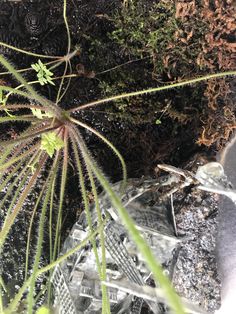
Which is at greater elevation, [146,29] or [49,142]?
[146,29]

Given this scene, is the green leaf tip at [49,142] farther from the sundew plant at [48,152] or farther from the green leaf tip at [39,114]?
the green leaf tip at [39,114]

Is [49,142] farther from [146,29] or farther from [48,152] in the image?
[146,29]

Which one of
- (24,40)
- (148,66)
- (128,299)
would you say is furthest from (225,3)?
(128,299)

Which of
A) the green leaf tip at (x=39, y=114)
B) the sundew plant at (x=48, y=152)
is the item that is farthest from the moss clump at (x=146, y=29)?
the green leaf tip at (x=39, y=114)

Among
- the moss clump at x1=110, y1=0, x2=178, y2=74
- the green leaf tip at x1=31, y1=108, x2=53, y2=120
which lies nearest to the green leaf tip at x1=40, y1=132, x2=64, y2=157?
the green leaf tip at x1=31, y1=108, x2=53, y2=120

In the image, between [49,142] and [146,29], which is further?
[146,29]

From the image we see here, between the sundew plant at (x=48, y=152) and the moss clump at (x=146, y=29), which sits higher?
the moss clump at (x=146, y=29)

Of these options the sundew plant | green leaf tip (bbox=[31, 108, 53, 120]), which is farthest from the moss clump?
green leaf tip (bbox=[31, 108, 53, 120])

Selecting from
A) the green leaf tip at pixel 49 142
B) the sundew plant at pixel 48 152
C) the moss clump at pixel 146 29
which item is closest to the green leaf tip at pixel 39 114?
the sundew plant at pixel 48 152

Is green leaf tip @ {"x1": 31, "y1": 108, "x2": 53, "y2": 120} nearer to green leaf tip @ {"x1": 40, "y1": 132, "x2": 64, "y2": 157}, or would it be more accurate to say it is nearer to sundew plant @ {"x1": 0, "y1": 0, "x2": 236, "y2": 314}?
sundew plant @ {"x1": 0, "y1": 0, "x2": 236, "y2": 314}

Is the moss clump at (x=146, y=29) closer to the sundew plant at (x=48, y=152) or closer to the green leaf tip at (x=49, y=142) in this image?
the sundew plant at (x=48, y=152)

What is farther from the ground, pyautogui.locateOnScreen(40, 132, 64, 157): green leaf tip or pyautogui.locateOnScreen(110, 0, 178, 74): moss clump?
pyautogui.locateOnScreen(110, 0, 178, 74): moss clump

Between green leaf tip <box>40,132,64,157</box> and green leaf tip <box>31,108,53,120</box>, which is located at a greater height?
green leaf tip <box>31,108,53,120</box>

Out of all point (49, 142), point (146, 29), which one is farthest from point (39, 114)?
point (146, 29)
